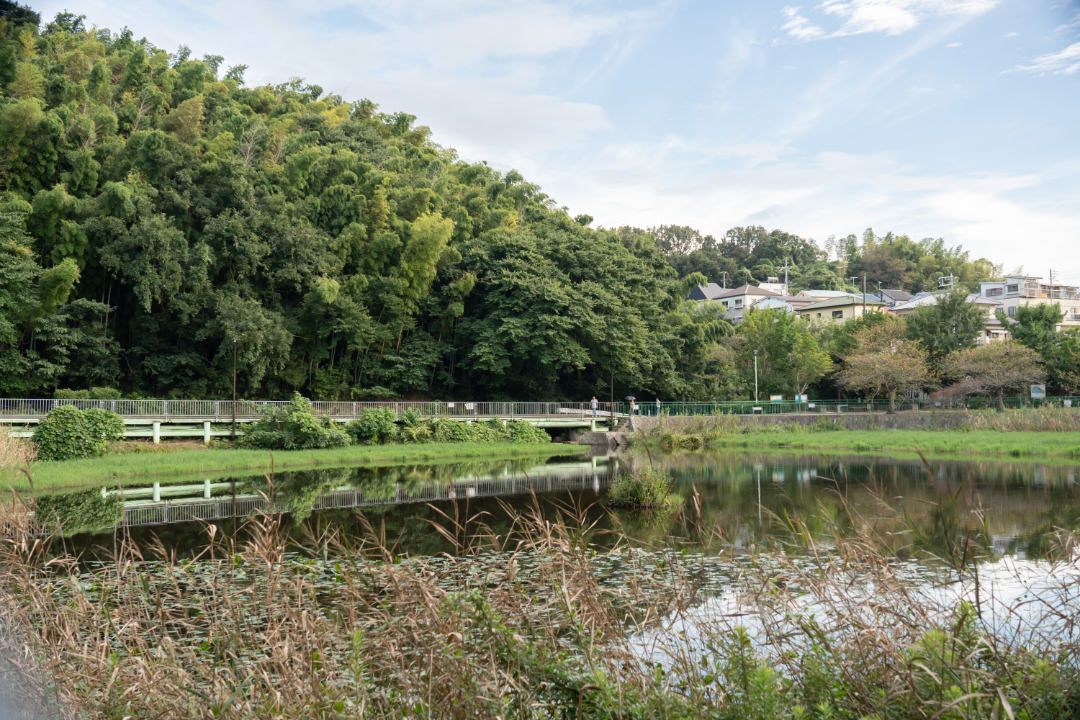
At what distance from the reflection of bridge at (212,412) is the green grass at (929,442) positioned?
27.9 ft

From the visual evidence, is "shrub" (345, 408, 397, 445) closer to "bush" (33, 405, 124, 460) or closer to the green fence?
"bush" (33, 405, 124, 460)

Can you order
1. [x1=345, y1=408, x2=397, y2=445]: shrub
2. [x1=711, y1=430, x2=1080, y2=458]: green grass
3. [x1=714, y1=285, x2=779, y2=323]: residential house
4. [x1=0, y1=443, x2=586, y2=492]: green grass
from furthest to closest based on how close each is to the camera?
[x1=714, y1=285, x2=779, y2=323]: residential house → [x1=345, y1=408, x2=397, y2=445]: shrub → [x1=711, y1=430, x2=1080, y2=458]: green grass → [x1=0, y1=443, x2=586, y2=492]: green grass

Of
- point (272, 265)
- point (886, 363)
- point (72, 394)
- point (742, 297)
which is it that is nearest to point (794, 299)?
point (742, 297)

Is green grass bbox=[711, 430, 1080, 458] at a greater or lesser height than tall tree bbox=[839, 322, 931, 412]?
lesser

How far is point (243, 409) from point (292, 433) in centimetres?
381

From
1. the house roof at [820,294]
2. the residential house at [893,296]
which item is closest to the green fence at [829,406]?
the house roof at [820,294]

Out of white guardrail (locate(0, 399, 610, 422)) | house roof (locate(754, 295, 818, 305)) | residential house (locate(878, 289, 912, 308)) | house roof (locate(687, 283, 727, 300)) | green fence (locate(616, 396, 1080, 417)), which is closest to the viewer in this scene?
white guardrail (locate(0, 399, 610, 422))

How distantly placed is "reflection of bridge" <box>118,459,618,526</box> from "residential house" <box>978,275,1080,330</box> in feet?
201

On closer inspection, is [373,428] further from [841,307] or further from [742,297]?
[742,297]


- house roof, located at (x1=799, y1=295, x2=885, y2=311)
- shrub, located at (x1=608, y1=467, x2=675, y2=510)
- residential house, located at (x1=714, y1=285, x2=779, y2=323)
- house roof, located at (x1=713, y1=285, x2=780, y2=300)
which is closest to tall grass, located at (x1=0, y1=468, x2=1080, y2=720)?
shrub, located at (x1=608, y1=467, x2=675, y2=510)

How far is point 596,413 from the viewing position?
36344 millimetres

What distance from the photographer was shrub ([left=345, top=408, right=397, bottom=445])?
28203 millimetres

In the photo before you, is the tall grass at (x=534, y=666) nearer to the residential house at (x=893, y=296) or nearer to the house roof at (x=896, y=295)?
the residential house at (x=893, y=296)

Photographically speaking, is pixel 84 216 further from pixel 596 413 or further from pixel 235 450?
pixel 596 413
